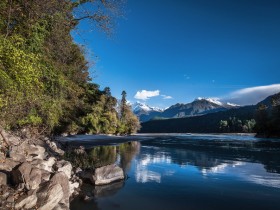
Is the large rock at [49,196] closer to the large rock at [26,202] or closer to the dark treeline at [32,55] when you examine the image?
the large rock at [26,202]

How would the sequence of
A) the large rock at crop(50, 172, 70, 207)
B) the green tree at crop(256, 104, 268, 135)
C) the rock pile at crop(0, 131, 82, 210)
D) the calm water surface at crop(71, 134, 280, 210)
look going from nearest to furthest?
the rock pile at crop(0, 131, 82, 210) < the large rock at crop(50, 172, 70, 207) < the calm water surface at crop(71, 134, 280, 210) < the green tree at crop(256, 104, 268, 135)

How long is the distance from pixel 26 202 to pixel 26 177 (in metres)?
1.18

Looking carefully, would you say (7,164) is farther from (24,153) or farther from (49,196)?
(49,196)

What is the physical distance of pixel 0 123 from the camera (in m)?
13.9

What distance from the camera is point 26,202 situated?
9375 millimetres

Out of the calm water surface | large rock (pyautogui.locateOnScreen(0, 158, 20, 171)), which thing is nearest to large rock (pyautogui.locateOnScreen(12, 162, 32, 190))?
large rock (pyautogui.locateOnScreen(0, 158, 20, 171))

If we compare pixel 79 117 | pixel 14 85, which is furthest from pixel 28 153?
pixel 79 117

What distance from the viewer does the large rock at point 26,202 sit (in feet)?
30.1

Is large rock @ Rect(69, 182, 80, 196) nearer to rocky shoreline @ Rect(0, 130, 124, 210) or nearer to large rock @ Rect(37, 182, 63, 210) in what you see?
rocky shoreline @ Rect(0, 130, 124, 210)

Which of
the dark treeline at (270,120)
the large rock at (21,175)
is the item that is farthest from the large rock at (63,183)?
the dark treeline at (270,120)

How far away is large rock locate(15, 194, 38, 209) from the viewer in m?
9.19

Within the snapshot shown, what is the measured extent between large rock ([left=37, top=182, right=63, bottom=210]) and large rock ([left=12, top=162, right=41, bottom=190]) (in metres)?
0.35

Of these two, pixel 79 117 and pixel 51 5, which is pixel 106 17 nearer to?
pixel 51 5

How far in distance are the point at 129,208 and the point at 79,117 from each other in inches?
2103
